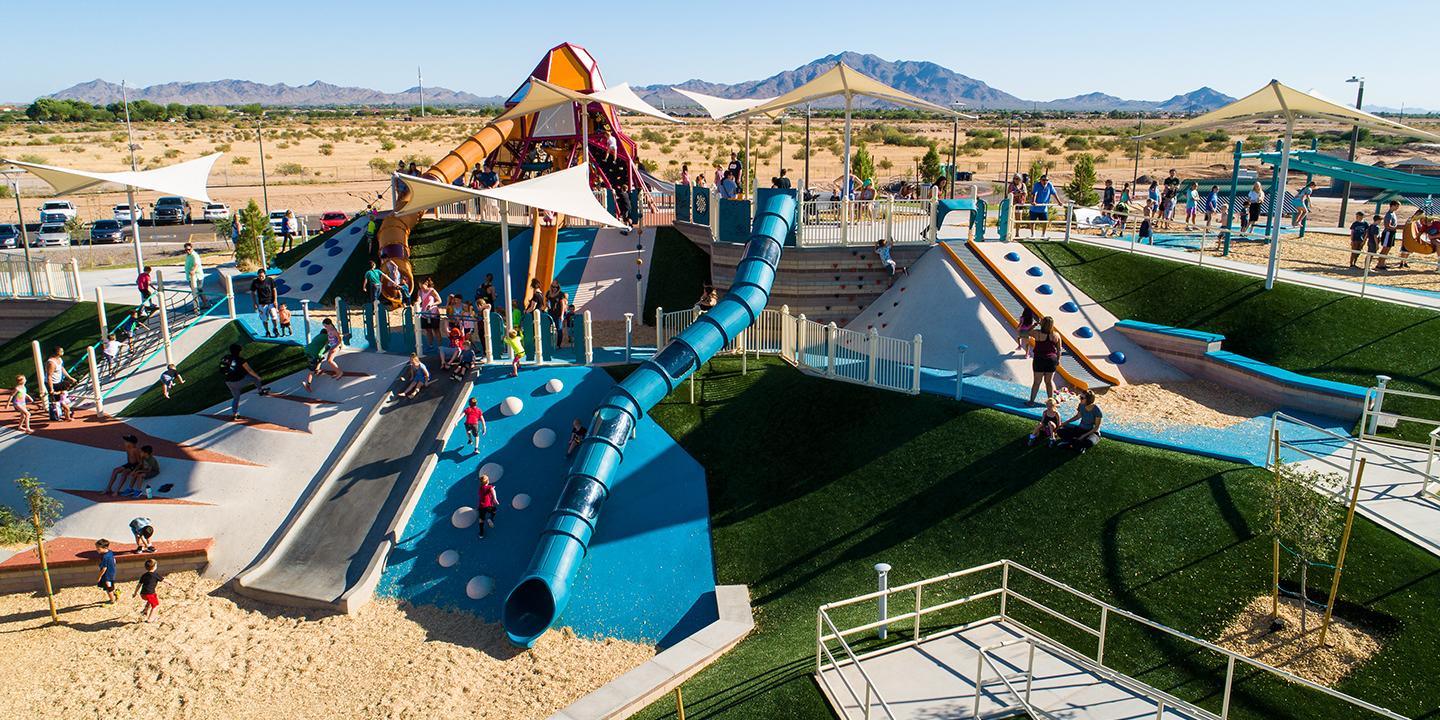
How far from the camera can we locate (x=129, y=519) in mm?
15445

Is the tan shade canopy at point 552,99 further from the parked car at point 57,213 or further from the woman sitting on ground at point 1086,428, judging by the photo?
the parked car at point 57,213

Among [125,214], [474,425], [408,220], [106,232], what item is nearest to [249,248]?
[408,220]

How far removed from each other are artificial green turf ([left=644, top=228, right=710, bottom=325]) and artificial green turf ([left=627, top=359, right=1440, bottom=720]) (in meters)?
6.59

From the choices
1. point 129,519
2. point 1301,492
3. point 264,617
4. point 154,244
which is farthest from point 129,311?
point 1301,492

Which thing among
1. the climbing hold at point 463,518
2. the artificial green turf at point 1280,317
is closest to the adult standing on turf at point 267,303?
the climbing hold at point 463,518

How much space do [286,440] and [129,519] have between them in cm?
288

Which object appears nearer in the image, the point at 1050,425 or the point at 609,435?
the point at 1050,425

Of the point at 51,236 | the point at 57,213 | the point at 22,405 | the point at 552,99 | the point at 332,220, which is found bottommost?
the point at 22,405

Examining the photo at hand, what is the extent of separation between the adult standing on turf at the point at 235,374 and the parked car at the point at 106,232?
2717cm

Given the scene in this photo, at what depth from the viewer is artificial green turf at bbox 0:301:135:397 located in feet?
69.9

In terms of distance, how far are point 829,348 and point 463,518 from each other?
23.3 ft

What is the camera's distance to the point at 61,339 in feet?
74.0

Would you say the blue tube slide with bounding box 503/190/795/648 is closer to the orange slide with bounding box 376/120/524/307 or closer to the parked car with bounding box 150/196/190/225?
the orange slide with bounding box 376/120/524/307

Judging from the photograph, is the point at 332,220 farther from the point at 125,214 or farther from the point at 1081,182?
the point at 1081,182
